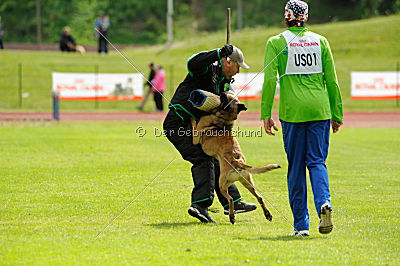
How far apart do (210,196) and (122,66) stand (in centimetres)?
3300

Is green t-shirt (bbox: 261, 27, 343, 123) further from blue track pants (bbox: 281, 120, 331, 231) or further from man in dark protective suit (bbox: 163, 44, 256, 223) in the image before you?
man in dark protective suit (bbox: 163, 44, 256, 223)

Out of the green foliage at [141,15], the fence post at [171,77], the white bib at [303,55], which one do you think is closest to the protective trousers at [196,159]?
the white bib at [303,55]

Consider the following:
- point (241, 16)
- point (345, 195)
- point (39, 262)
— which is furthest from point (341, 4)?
point (39, 262)

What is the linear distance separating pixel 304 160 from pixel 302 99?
2.06 feet

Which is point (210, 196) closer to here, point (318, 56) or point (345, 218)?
point (345, 218)

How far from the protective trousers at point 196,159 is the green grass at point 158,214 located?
327mm

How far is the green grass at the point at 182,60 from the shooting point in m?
34.8

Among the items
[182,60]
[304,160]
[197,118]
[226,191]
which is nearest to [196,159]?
[197,118]

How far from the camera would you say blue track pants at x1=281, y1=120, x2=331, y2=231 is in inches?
271

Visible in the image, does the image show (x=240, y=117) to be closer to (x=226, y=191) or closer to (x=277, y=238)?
(x=226, y=191)

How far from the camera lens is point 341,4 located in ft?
205

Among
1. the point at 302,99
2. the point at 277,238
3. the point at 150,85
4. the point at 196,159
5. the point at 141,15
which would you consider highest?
the point at 141,15

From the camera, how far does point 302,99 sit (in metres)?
6.86

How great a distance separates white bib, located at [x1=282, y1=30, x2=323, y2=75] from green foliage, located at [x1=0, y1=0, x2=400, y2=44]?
51.1 metres
